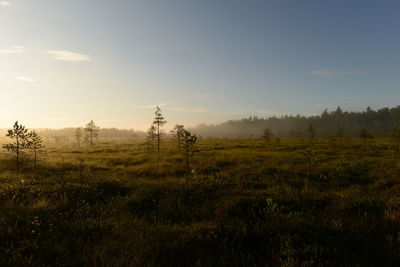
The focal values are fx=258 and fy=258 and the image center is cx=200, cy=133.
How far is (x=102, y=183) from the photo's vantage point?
11.6m

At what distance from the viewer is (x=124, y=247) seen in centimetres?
506

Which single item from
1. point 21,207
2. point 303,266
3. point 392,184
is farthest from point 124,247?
point 392,184

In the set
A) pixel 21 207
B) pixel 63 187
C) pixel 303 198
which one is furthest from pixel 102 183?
pixel 303 198

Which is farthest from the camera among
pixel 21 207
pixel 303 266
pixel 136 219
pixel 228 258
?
pixel 21 207

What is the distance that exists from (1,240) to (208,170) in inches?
589

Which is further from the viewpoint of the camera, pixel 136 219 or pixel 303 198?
pixel 303 198

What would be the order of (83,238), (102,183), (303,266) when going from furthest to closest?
(102,183) < (83,238) < (303,266)

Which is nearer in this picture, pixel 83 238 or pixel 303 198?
pixel 83 238

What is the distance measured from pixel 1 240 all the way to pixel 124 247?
8.72 ft

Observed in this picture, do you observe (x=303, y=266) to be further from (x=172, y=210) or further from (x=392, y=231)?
(x=172, y=210)

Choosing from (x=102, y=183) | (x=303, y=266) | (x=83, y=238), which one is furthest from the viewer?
(x=102, y=183)

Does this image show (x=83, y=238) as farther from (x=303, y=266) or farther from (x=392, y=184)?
(x=392, y=184)

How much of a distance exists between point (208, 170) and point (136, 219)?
42.7ft

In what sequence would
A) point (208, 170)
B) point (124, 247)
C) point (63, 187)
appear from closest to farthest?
point (124, 247) → point (63, 187) → point (208, 170)
